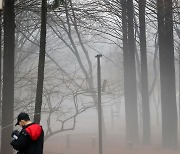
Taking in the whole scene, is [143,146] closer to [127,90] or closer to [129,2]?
[127,90]

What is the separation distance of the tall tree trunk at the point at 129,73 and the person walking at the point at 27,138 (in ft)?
56.7

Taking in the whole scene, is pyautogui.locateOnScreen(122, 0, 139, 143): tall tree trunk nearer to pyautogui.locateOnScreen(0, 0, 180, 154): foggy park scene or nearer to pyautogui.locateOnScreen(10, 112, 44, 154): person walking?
pyautogui.locateOnScreen(0, 0, 180, 154): foggy park scene

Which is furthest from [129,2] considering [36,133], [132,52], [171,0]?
[36,133]

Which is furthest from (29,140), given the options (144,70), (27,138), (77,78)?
(144,70)

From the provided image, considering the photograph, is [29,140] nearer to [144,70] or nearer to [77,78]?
[77,78]

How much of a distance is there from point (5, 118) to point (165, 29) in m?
10.4

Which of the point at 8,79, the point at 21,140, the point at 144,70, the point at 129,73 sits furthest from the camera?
the point at 129,73

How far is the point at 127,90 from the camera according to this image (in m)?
23.7

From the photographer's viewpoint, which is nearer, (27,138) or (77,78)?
(27,138)

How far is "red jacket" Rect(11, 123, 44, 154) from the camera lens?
557 centimetres

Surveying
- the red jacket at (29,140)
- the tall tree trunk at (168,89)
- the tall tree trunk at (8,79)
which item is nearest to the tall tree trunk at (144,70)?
the tall tree trunk at (168,89)

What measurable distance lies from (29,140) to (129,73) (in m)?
18.7

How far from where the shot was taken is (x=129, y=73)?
24.0 m

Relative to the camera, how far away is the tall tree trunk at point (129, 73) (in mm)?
23141
